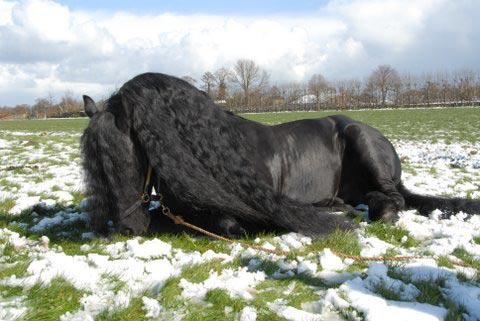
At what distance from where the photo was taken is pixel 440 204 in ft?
18.2

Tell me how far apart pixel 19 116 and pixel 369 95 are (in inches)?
2940

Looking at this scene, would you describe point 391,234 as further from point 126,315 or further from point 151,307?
point 126,315

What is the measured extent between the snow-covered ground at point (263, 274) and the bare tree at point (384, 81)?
9742 centimetres

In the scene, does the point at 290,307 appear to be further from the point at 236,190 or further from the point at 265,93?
the point at 265,93

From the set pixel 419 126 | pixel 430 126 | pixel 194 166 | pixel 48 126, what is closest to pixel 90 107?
pixel 194 166

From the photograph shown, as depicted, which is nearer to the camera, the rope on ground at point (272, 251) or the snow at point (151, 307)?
the snow at point (151, 307)

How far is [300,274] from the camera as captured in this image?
3.67 meters

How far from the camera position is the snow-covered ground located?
300cm

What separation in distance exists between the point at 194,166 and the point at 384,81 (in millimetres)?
104268

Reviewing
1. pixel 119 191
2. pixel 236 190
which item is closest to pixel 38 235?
pixel 119 191

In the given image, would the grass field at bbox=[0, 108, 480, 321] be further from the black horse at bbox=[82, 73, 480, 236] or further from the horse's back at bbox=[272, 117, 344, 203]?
the horse's back at bbox=[272, 117, 344, 203]

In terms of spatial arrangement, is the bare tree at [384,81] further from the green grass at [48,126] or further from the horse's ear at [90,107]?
the horse's ear at [90,107]

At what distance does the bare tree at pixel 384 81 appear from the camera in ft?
329

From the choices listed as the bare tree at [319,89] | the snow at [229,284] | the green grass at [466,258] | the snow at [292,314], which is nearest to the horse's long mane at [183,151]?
the snow at [229,284]
